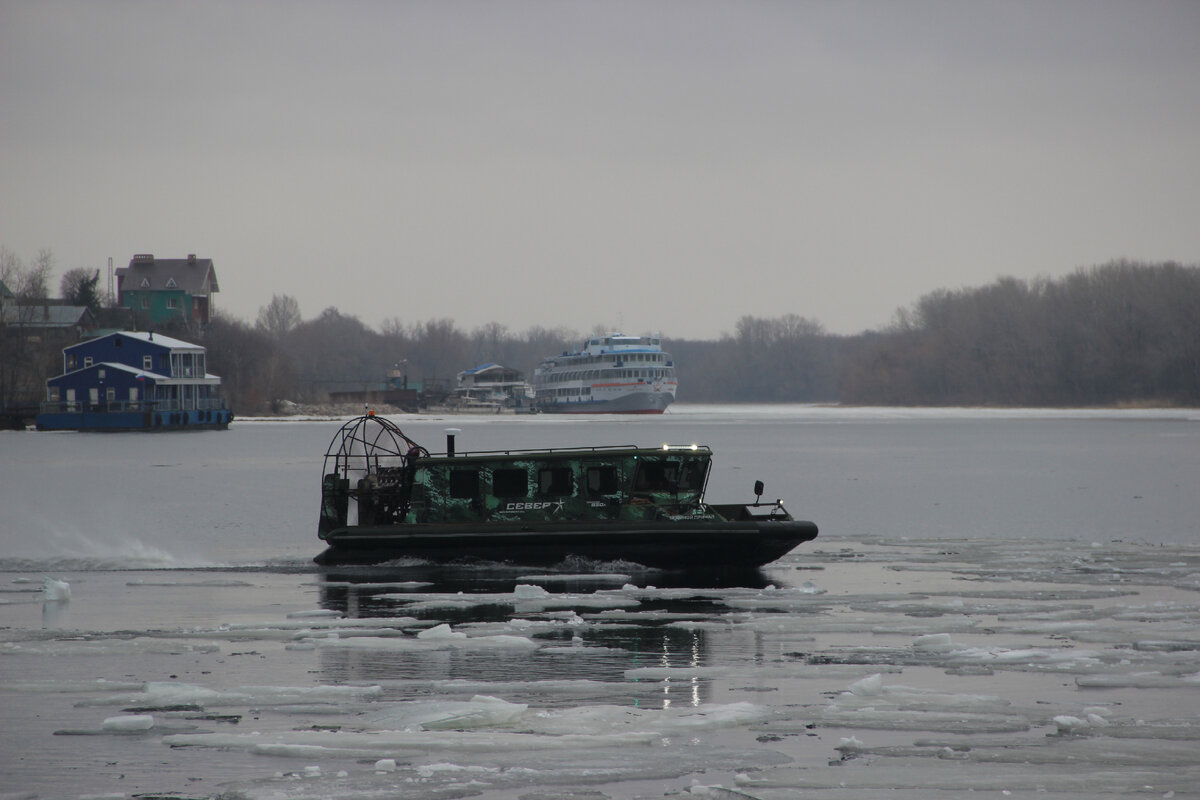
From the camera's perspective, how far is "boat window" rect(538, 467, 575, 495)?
79.3 feet

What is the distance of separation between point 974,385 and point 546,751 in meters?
171

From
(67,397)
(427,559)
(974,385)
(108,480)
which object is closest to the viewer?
(427,559)

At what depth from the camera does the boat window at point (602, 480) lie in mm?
24141

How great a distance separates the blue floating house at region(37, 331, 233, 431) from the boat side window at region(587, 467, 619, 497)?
3273 inches

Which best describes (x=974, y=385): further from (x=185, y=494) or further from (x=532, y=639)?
(x=532, y=639)

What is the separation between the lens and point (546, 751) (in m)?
11.3

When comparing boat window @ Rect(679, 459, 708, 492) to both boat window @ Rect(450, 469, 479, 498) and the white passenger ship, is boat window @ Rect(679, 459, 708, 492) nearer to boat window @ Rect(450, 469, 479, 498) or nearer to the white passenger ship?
boat window @ Rect(450, 469, 479, 498)

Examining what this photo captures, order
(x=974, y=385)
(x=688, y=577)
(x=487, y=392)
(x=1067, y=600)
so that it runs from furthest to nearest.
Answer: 1. (x=487, y=392)
2. (x=974, y=385)
3. (x=688, y=577)
4. (x=1067, y=600)

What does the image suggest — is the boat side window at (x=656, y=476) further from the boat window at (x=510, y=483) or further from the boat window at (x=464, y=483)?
the boat window at (x=464, y=483)

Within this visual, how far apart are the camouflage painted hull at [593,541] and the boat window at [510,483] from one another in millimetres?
596

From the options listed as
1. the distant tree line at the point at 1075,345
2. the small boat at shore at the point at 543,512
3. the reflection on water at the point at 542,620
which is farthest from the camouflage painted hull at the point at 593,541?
the distant tree line at the point at 1075,345

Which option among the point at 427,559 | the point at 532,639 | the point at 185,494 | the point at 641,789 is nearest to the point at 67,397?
the point at 185,494

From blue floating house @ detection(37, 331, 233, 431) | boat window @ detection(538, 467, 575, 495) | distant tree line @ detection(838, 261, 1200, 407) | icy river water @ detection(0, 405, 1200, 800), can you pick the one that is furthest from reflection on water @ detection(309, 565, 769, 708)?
distant tree line @ detection(838, 261, 1200, 407)

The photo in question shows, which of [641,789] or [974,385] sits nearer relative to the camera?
[641,789]
